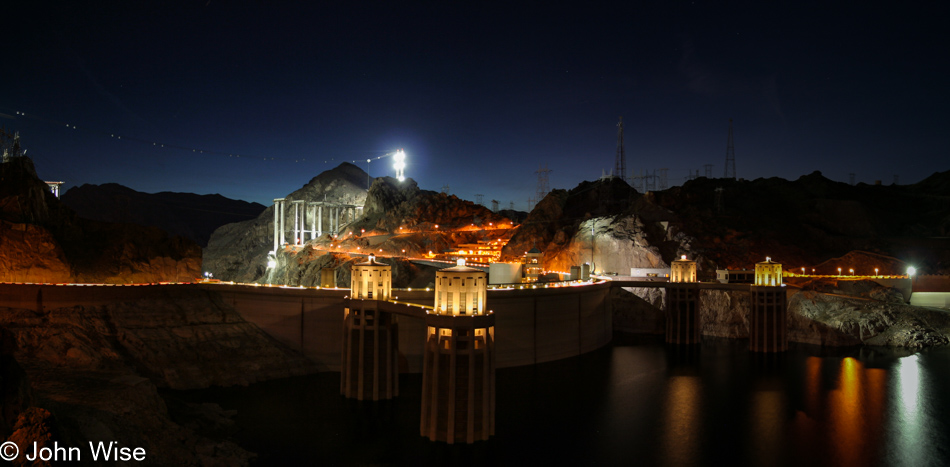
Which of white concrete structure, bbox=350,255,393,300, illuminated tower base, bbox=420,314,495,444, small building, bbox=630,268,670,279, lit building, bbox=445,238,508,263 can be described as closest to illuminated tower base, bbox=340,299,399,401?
white concrete structure, bbox=350,255,393,300

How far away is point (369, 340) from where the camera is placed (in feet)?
133

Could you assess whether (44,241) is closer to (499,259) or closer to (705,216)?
(499,259)

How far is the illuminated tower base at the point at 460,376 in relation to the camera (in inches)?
1268

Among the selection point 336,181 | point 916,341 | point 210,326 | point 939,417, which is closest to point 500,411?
point 210,326

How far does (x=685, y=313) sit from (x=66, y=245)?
6853cm

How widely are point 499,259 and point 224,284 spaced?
177 feet

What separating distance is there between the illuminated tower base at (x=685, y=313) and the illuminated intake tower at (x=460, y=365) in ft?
135

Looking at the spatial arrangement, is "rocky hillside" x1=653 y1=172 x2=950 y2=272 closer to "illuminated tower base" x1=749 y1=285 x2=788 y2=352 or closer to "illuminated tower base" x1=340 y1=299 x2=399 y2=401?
"illuminated tower base" x1=749 y1=285 x2=788 y2=352

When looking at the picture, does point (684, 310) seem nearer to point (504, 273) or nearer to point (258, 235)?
point (504, 273)

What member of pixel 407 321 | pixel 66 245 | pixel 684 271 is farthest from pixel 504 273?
pixel 66 245

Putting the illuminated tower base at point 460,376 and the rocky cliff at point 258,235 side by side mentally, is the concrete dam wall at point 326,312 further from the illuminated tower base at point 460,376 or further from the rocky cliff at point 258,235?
the rocky cliff at point 258,235

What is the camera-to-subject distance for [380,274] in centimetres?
4169

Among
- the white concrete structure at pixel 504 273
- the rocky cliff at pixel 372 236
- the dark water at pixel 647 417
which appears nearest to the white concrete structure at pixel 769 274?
the dark water at pixel 647 417

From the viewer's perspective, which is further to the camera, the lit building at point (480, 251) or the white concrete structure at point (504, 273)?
the lit building at point (480, 251)
